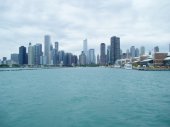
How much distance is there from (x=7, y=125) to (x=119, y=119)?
32.8ft

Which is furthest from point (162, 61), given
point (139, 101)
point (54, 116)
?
point (54, 116)

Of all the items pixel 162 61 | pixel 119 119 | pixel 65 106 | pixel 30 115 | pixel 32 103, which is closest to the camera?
pixel 119 119

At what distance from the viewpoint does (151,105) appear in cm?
3188

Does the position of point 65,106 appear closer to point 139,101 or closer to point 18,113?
point 18,113

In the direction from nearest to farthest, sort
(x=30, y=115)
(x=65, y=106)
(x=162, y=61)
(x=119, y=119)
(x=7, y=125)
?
(x=7, y=125)
(x=119, y=119)
(x=30, y=115)
(x=65, y=106)
(x=162, y=61)

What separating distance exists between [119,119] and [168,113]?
550cm

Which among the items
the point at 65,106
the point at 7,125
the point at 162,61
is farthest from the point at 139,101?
the point at 162,61

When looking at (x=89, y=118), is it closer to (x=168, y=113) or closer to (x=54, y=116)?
(x=54, y=116)

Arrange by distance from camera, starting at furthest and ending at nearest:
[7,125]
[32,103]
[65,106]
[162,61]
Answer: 1. [162,61]
2. [32,103]
3. [65,106]
4. [7,125]

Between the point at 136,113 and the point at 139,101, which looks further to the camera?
the point at 139,101

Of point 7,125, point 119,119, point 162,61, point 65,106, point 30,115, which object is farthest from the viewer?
point 162,61

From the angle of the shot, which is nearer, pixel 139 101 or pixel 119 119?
pixel 119 119

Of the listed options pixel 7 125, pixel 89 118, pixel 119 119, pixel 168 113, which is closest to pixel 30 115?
pixel 7 125

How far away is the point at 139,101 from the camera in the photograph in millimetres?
34938
